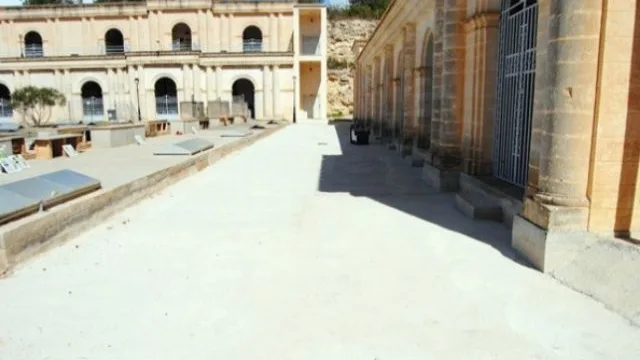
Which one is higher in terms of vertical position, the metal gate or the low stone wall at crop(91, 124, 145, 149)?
the metal gate

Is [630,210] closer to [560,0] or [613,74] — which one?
[613,74]

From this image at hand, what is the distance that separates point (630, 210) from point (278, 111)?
37.7 m

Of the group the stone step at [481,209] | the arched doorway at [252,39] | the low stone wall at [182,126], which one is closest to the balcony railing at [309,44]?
the arched doorway at [252,39]

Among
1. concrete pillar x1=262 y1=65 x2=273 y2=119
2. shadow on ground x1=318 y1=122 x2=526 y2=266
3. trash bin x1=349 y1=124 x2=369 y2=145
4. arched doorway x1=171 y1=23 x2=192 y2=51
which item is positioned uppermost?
arched doorway x1=171 y1=23 x2=192 y2=51

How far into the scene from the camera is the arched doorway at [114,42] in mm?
46344

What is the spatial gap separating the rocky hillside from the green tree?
26.0 meters

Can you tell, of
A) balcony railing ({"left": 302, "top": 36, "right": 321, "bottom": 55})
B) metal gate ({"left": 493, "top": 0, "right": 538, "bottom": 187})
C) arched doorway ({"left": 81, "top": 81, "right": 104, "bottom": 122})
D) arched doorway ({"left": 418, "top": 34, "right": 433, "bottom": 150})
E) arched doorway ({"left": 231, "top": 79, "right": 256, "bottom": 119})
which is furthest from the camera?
balcony railing ({"left": 302, "top": 36, "right": 321, "bottom": 55})

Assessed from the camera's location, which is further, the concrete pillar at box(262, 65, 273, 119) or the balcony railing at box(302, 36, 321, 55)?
the balcony railing at box(302, 36, 321, 55)

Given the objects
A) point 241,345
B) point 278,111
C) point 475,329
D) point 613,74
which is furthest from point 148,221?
point 278,111

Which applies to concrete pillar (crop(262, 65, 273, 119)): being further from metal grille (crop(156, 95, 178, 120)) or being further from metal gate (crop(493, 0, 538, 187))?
metal gate (crop(493, 0, 538, 187))

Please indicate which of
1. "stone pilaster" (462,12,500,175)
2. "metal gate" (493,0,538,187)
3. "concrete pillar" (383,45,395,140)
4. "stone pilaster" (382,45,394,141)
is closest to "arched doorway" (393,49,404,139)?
"concrete pillar" (383,45,395,140)

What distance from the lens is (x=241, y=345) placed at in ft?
11.3

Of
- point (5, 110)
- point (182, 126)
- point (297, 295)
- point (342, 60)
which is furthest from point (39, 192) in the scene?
point (342, 60)

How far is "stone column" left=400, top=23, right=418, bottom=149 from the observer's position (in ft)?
45.5
